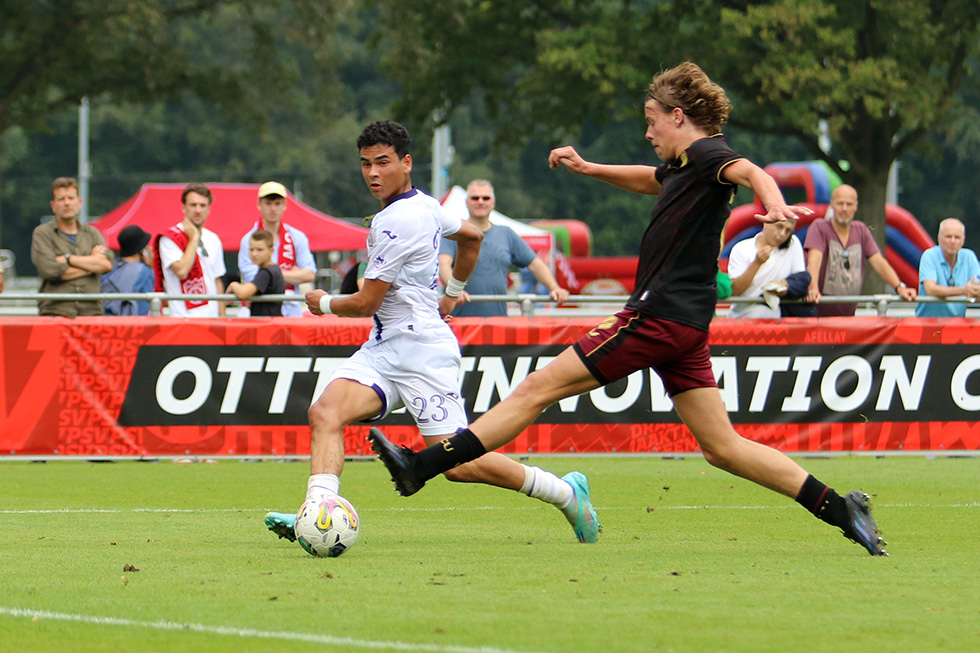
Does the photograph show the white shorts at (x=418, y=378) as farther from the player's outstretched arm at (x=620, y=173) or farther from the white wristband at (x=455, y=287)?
the player's outstretched arm at (x=620, y=173)

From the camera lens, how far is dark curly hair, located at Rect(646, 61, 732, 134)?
6461 millimetres

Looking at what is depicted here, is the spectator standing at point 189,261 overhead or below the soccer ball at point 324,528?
overhead

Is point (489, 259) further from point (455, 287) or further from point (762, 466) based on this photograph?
point (762, 466)

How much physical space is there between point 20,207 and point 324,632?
271ft

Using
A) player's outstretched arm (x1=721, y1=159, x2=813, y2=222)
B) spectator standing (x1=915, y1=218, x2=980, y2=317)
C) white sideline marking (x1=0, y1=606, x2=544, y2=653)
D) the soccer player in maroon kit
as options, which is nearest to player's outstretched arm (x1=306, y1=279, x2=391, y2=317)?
the soccer player in maroon kit

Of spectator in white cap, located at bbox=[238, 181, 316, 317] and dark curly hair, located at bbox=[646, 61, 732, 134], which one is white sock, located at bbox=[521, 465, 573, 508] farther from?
spectator in white cap, located at bbox=[238, 181, 316, 317]

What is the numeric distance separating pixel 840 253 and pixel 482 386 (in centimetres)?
336

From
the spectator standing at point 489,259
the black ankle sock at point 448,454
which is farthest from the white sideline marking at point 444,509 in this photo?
the spectator standing at point 489,259

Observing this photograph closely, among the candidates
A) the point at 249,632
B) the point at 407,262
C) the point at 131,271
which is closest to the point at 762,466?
the point at 407,262

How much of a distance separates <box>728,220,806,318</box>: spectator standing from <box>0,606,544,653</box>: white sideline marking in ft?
25.9

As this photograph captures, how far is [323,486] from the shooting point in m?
6.71

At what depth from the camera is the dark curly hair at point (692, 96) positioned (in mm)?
6461

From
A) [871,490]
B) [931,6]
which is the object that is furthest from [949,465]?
[931,6]

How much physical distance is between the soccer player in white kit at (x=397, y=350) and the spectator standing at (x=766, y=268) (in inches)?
217
